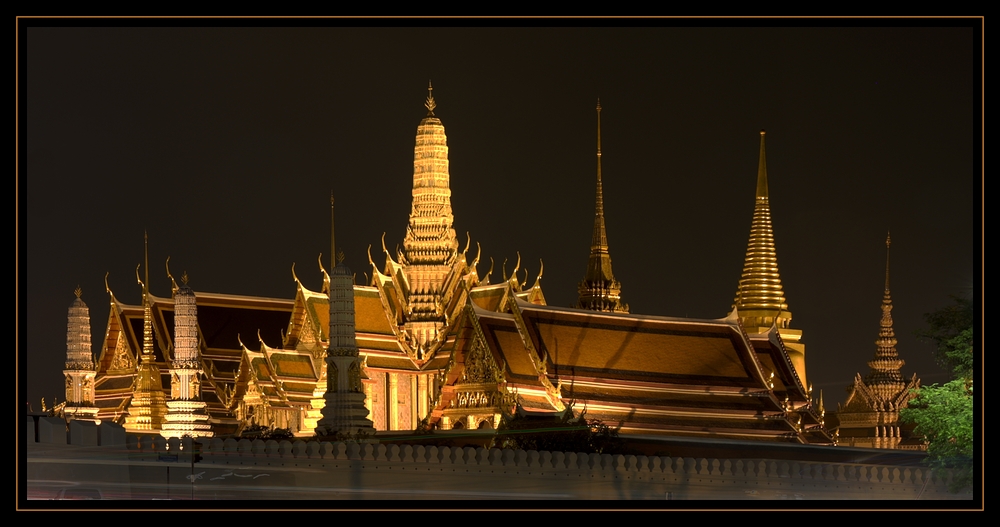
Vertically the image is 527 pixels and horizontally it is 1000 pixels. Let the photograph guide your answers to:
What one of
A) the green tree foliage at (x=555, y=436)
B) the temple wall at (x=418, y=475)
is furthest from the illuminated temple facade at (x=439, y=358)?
the temple wall at (x=418, y=475)

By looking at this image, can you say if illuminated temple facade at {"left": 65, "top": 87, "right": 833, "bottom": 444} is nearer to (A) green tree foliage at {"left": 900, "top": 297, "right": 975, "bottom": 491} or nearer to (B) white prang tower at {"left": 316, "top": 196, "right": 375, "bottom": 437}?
(B) white prang tower at {"left": 316, "top": 196, "right": 375, "bottom": 437}

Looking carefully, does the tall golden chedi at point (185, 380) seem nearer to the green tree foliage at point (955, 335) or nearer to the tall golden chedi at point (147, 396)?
the tall golden chedi at point (147, 396)

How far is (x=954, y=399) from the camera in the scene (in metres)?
35.7

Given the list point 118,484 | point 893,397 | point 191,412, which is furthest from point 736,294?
point 118,484

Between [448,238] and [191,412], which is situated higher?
[448,238]

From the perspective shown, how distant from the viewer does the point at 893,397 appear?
56.7 meters

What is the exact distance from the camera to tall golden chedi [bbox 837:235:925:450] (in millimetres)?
56188

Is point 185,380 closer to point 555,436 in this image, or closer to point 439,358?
point 439,358

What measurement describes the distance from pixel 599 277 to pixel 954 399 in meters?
17.2

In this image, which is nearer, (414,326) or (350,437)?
(350,437)

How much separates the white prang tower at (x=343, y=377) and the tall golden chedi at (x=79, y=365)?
8.19 meters
